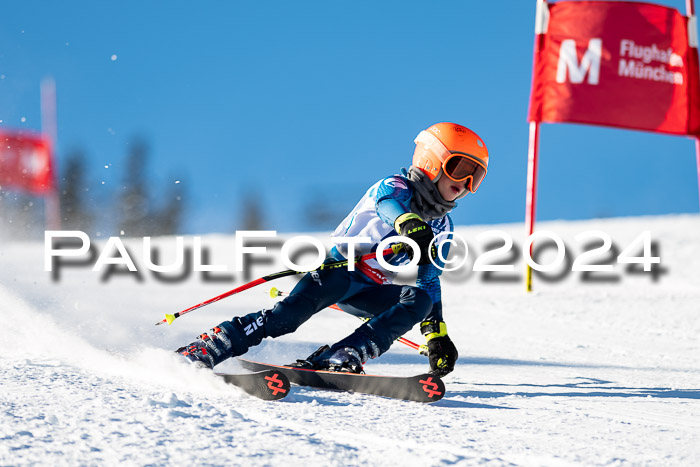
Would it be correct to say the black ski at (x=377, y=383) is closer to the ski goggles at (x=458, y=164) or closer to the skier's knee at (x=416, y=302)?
the skier's knee at (x=416, y=302)

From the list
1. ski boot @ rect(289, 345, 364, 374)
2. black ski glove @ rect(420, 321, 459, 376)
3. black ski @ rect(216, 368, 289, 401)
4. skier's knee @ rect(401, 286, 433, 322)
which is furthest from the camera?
black ski glove @ rect(420, 321, 459, 376)

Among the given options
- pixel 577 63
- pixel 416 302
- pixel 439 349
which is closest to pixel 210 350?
pixel 416 302

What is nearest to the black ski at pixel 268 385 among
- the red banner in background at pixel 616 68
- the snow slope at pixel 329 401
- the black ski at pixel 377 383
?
the snow slope at pixel 329 401

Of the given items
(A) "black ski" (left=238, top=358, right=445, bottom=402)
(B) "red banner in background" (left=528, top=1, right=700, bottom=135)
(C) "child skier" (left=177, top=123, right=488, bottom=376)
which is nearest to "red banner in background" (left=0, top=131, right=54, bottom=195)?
(B) "red banner in background" (left=528, top=1, right=700, bottom=135)

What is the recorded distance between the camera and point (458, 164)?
3398 mm

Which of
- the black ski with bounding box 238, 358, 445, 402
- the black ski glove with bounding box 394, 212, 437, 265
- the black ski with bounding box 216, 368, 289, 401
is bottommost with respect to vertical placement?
the black ski with bounding box 238, 358, 445, 402

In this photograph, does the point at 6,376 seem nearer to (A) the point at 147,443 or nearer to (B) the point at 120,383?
(B) the point at 120,383

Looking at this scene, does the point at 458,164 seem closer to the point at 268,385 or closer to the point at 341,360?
the point at 341,360

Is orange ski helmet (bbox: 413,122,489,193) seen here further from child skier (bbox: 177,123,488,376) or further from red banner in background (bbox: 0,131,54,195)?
red banner in background (bbox: 0,131,54,195)

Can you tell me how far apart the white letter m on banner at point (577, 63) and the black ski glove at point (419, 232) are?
7.14 metres

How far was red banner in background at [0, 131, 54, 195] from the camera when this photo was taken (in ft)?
65.2

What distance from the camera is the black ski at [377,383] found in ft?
8.76

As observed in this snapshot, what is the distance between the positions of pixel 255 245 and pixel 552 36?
6694mm

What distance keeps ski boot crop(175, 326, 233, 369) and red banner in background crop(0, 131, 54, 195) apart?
18418 millimetres
